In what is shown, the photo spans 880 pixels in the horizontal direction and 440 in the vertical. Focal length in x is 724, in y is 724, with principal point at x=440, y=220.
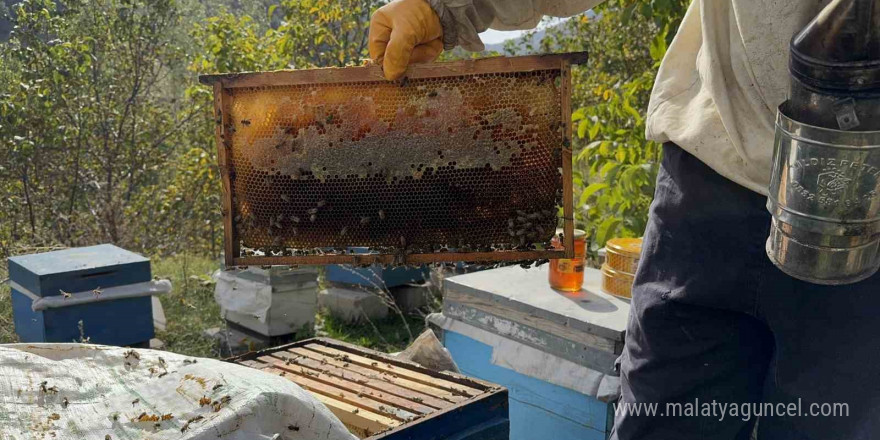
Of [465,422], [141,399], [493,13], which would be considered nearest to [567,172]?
[493,13]

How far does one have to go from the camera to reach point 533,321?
300 cm

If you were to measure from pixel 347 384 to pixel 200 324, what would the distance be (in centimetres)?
342

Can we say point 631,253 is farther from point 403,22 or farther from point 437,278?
point 437,278

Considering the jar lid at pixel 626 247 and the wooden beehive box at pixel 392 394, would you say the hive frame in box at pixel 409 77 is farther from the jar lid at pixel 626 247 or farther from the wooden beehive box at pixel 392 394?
the jar lid at pixel 626 247

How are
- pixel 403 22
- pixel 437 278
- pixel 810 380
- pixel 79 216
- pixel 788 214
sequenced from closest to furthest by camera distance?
pixel 788 214 → pixel 810 380 → pixel 403 22 → pixel 437 278 → pixel 79 216

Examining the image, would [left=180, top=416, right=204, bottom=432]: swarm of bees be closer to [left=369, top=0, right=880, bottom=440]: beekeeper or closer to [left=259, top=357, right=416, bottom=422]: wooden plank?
[left=259, top=357, right=416, bottom=422]: wooden plank

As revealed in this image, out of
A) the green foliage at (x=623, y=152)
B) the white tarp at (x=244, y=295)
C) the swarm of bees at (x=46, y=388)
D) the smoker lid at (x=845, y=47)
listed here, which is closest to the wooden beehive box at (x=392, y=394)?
the swarm of bees at (x=46, y=388)

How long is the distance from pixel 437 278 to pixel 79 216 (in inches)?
137

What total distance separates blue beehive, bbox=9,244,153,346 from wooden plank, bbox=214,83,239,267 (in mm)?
2001

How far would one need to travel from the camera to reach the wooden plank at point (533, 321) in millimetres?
2760

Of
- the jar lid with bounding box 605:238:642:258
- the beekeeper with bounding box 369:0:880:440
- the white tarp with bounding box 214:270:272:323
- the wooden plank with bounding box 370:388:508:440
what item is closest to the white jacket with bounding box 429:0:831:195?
the beekeeper with bounding box 369:0:880:440

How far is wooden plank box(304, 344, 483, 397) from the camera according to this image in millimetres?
2388

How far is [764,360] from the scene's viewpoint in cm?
166

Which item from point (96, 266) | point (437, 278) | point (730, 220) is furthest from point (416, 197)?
point (437, 278)
